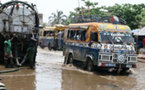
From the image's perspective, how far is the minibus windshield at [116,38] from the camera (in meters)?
11.9

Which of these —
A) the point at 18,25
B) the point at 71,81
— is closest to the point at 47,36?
the point at 18,25

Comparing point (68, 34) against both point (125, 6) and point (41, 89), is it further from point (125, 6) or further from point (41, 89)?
point (125, 6)

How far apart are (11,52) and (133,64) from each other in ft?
18.2

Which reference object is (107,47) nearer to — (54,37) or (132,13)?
(54,37)

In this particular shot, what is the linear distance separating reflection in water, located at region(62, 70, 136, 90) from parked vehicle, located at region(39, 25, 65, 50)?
1279cm

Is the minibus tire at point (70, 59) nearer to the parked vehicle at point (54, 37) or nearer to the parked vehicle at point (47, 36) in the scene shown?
the parked vehicle at point (54, 37)

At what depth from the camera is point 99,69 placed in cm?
1323

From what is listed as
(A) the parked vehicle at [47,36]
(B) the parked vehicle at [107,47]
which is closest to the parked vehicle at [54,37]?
(A) the parked vehicle at [47,36]

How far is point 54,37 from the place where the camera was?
84.4 ft

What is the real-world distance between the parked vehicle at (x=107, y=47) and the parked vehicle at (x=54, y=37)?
1180 cm

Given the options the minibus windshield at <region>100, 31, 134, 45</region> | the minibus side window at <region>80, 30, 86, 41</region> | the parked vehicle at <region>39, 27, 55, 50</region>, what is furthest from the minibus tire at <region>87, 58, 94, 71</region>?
the parked vehicle at <region>39, 27, 55, 50</region>

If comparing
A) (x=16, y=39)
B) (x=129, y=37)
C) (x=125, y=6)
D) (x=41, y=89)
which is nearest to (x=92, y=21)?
(x=129, y=37)

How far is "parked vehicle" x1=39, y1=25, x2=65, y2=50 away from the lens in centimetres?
2497

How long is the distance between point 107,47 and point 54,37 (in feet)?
47.6
